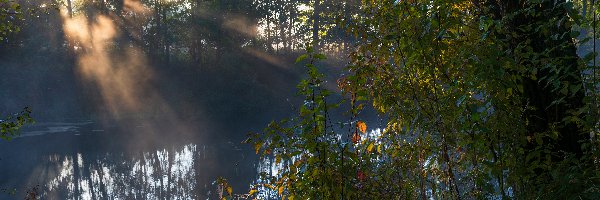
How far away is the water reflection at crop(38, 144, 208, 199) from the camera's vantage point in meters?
16.0

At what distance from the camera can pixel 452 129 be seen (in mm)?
3244

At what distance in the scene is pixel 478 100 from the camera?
3475 mm

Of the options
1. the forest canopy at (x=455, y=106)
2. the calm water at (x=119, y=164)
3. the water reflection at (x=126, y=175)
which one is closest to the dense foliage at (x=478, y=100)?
the forest canopy at (x=455, y=106)

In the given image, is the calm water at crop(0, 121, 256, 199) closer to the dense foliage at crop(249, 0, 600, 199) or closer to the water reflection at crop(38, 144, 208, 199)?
the water reflection at crop(38, 144, 208, 199)

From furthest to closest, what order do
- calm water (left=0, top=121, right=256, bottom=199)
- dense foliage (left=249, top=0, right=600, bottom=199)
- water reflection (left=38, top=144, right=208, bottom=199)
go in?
calm water (left=0, top=121, right=256, bottom=199) → water reflection (left=38, top=144, right=208, bottom=199) → dense foliage (left=249, top=0, right=600, bottom=199)

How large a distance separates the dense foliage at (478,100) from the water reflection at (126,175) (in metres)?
11.9

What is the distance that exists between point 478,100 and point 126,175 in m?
17.0

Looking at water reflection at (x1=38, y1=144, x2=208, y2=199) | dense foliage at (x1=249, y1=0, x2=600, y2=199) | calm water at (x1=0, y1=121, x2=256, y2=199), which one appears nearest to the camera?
dense foliage at (x1=249, y1=0, x2=600, y2=199)

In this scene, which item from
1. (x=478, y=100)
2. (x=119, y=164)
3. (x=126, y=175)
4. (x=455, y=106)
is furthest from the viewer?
(x=119, y=164)

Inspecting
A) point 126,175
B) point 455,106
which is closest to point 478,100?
point 455,106

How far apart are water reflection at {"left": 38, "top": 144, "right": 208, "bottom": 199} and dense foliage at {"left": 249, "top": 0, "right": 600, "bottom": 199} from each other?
1194 cm

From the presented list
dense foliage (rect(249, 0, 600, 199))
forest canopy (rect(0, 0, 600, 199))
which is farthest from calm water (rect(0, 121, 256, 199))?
dense foliage (rect(249, 0, 600, 199))

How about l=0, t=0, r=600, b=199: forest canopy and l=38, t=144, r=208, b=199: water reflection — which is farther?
l=38, t=144, r=208, b=199: water reflection

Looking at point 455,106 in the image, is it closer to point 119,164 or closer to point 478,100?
point 478,100
